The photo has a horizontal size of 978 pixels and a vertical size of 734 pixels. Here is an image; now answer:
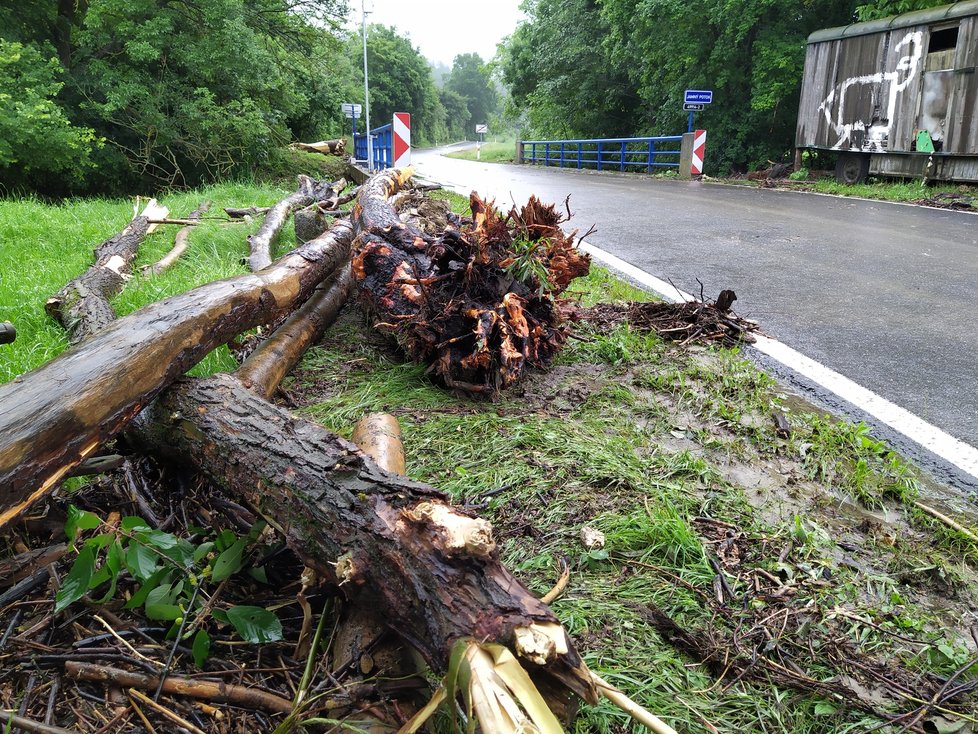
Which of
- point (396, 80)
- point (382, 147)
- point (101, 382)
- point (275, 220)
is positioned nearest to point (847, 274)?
point (275, 220)

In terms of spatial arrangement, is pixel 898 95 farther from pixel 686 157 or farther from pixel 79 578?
pixel 79 578

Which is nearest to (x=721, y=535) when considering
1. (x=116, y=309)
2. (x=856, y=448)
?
(x=856, y=448)

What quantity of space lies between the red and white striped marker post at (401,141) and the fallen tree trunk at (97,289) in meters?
4.79

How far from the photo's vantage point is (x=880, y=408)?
10.5ft

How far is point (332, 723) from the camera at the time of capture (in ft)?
4.95

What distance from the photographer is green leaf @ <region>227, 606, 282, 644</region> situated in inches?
67.2

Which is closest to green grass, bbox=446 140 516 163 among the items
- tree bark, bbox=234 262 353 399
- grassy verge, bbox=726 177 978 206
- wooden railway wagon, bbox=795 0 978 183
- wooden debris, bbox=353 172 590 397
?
wooden railway wagon, bbox=795 0 978 183

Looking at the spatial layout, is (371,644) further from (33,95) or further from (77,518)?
(33,95)

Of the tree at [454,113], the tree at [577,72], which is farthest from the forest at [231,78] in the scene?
the tree at [454,113]

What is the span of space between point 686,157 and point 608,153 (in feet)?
19.3

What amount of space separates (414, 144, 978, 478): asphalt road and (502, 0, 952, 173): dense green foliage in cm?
908

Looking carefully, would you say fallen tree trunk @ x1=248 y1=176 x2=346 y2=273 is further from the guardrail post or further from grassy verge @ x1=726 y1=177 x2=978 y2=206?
the guardrail post

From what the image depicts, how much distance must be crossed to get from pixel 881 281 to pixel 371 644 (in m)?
5.69

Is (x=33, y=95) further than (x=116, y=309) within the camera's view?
Yes
